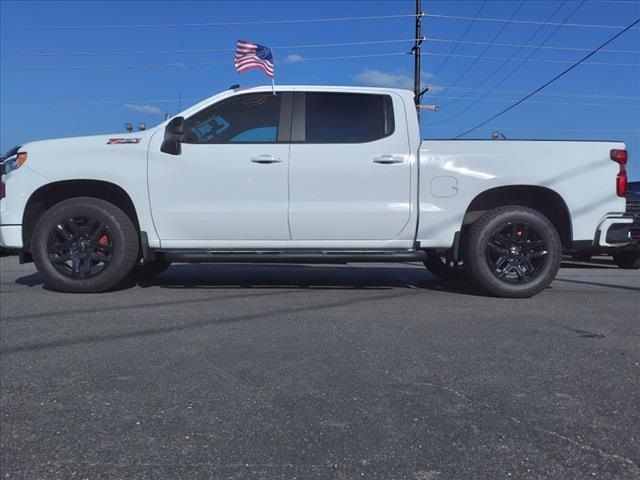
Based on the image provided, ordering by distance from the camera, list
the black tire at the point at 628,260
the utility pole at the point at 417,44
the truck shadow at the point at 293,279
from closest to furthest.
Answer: the truck shadow at the point at 293,279, the black tire at the point at 628,260, the utility pole at the point at 417,44

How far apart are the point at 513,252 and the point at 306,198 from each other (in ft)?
6.97

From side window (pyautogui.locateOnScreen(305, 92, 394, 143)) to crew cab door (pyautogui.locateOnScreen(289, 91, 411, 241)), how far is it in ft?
0.04

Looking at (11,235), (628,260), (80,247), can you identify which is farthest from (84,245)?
(628,260)

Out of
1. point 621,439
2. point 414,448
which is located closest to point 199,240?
point 414,448

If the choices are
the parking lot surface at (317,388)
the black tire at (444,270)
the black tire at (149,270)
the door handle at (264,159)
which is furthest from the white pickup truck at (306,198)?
the black tire at (444,270)

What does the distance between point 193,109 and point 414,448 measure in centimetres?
437

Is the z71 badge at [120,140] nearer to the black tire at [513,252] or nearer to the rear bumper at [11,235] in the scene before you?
the rear bumper at [11,235]

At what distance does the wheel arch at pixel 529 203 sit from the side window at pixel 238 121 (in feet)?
7.08

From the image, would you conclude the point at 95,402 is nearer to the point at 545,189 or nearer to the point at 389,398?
the point at 389,398

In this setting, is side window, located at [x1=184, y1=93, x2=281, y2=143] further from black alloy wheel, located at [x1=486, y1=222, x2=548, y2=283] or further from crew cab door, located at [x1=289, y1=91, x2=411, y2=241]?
black alloy wheel, located at [x1=486, y1=222, x2=548, y2=283]

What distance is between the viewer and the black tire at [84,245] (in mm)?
5715

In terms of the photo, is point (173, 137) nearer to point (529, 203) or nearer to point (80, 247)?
point (80, 247)

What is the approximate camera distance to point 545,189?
5.76 meters

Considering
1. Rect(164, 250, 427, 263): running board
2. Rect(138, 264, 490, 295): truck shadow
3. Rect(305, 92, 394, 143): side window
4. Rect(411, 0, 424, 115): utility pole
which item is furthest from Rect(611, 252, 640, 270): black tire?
Rect(411, 0, 424, 115): utility pole
